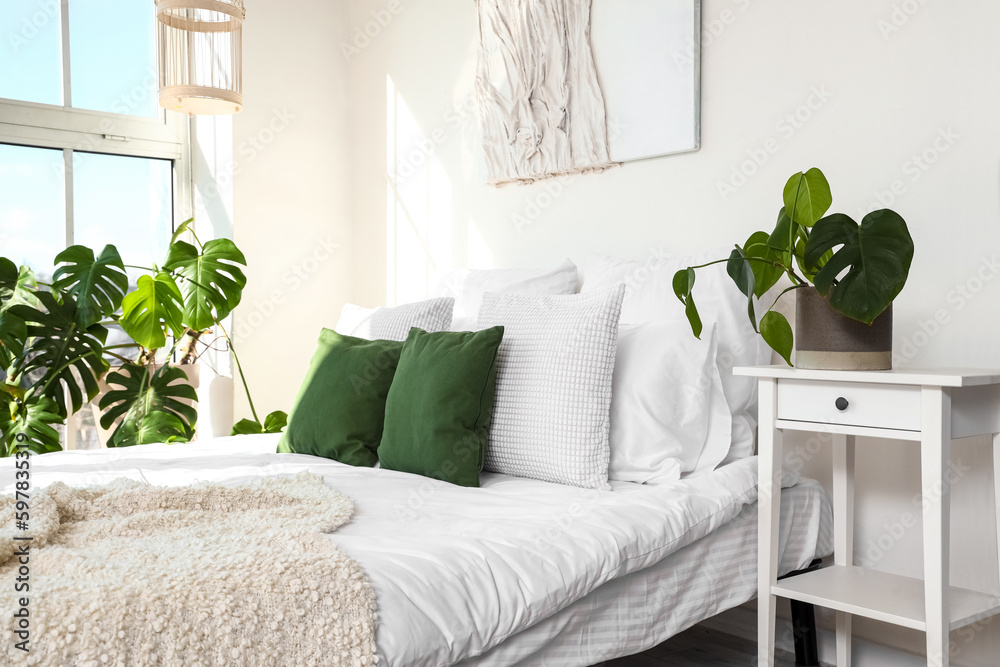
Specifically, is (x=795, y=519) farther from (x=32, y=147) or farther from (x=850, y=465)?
(x=32, y=147)

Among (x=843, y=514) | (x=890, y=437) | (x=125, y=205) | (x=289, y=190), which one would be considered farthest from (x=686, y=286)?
(x=125, y=205)

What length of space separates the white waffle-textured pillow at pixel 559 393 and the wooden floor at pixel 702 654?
2.07ft

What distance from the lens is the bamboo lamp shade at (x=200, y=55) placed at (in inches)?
105

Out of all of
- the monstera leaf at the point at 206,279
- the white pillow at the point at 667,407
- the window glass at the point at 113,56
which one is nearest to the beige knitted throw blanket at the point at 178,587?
the white pillow at the point at 667,407

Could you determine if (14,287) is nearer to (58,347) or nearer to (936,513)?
(58,347)

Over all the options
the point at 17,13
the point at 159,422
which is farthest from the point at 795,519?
the point at 17,13

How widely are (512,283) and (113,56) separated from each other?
6.71 feet

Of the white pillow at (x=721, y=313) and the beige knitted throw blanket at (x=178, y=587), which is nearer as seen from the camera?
the beige knitted throw blanket at (x=178, y=587)

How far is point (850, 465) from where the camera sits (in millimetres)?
2016

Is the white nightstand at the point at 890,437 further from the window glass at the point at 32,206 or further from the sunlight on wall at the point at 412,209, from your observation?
the window glass at the point at 32,206

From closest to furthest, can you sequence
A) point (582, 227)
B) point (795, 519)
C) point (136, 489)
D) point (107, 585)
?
1. point (107, 585)
2. point (136, 489)
3. point (795, 519)
4. point (582, 227)

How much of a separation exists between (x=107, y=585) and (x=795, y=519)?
5.01 feet

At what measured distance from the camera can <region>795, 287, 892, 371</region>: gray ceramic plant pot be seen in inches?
67.6

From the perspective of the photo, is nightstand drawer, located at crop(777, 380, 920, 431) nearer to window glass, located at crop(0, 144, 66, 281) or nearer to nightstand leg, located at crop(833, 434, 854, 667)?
nightstand leg, located at crop(833, 434, 854, 667)
